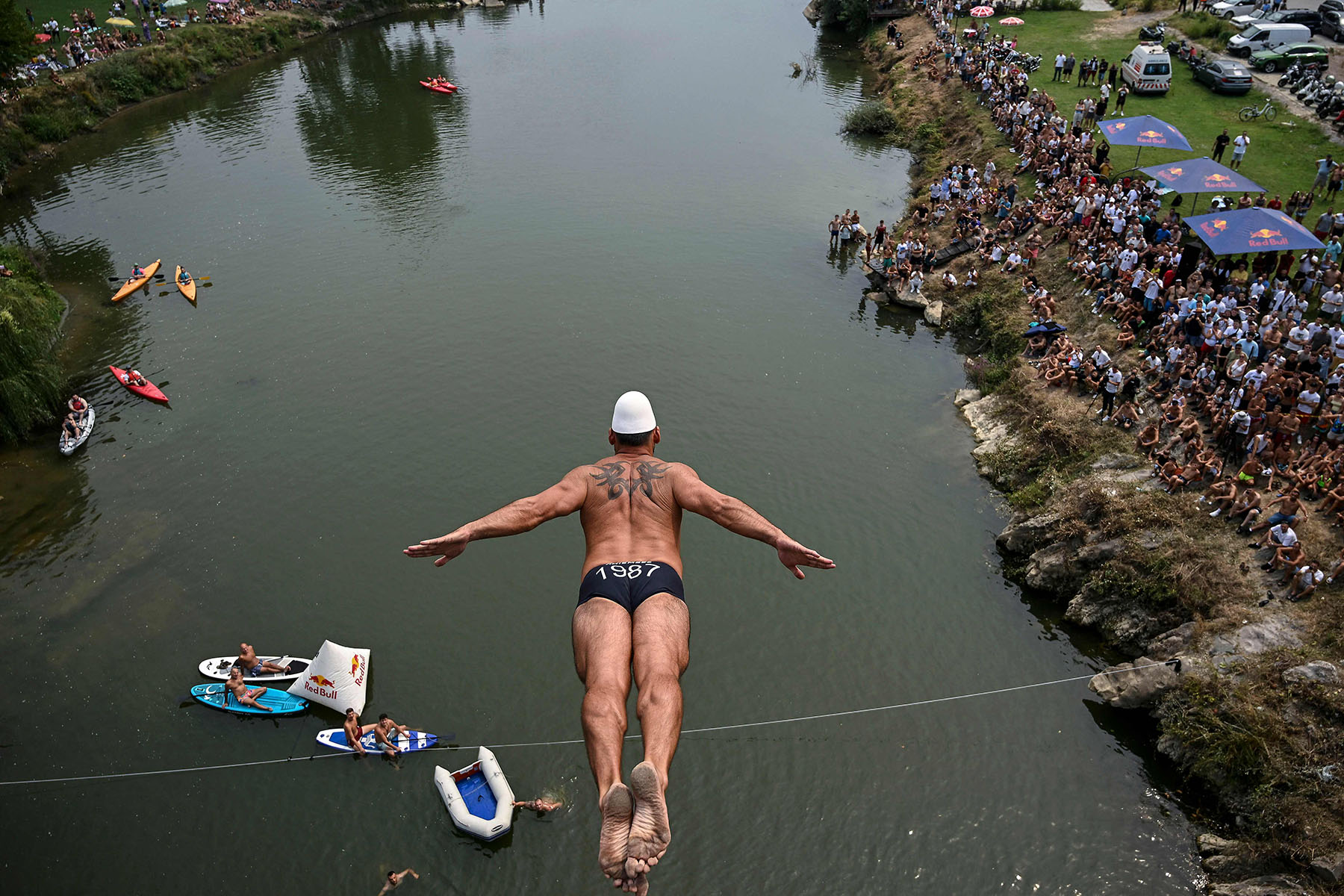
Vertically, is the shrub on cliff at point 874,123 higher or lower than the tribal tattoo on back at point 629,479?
lower

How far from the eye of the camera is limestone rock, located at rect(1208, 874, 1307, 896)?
36.6 feet

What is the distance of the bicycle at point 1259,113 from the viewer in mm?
29859

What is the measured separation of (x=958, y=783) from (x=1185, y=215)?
62.7 ft

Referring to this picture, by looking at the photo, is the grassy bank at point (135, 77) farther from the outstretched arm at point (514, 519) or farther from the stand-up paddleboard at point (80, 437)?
the outstretched arm at point (514, 519)

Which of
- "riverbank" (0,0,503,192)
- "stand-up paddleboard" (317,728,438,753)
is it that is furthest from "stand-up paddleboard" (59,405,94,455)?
"riverbank" (0,0,503,192)

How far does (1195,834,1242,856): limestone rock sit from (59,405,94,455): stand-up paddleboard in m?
24.8

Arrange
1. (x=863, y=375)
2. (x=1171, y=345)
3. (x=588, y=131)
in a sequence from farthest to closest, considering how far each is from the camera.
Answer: (x=588, y=131) < (x=863, y=375) < (x=1171, y=345)

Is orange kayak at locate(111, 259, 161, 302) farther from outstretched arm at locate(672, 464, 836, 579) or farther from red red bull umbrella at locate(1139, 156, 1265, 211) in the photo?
red red bull umbrella at locate(1139, 156, 1265, 211)

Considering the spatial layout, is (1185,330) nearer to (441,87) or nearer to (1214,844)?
(1214,844)

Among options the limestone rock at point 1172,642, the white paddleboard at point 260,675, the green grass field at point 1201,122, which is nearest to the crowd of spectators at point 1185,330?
the limestone rock at point 1172,642

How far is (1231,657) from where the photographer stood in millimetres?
13602

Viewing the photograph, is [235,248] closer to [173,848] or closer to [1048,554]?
[173,848]

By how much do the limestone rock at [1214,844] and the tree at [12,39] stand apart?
42.9 meters

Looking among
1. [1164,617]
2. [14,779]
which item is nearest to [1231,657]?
[1164,617]
